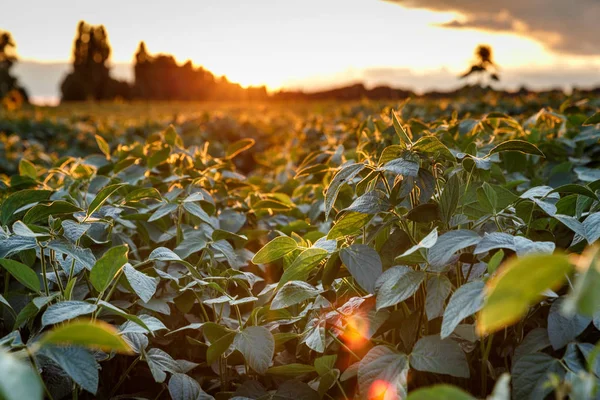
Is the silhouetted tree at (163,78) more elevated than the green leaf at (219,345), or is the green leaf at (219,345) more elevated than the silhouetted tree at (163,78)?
the silhouetted tree at (163,78)

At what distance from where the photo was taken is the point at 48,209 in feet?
4.16

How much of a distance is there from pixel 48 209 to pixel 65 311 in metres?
A: 0.42

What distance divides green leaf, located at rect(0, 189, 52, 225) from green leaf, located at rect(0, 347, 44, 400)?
3.18 ft

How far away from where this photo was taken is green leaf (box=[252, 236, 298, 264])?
119cm

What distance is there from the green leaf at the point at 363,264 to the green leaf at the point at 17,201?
0.82 metres

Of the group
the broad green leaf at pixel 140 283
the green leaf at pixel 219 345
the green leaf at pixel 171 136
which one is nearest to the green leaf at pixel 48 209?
the broad green leaf at pixel 140 283

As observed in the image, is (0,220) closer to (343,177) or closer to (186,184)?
(186,184)

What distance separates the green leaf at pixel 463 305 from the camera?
2.70 feet

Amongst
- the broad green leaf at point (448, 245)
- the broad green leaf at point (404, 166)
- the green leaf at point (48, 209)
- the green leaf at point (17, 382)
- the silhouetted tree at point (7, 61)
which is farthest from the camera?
the silhouetted tree at point (7, 61)

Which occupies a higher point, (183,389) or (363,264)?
(363,264)

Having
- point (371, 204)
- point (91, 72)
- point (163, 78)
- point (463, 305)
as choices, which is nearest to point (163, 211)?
point (371, 204)

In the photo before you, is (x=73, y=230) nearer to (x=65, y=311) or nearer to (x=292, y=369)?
(x=65, y=311)

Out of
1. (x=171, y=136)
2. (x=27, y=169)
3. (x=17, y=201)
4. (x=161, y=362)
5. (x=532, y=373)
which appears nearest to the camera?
(x=532, y=373)

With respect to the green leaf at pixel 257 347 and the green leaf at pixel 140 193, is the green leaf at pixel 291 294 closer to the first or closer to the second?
the green leaf at pixel 257 347
